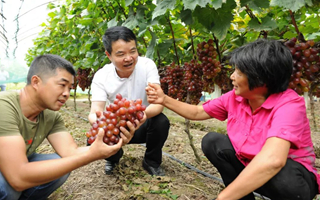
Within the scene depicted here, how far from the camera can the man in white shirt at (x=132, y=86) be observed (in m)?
2.51

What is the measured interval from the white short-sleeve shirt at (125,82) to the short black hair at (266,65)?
112 centimetres

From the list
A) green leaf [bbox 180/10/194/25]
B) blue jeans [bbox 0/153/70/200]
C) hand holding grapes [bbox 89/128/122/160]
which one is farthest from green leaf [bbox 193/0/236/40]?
blue jeans [bbox 0/153/70/200]

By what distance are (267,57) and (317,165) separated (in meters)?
2.23

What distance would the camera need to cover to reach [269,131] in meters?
1.59

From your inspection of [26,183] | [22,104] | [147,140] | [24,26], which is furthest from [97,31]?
[24,26]

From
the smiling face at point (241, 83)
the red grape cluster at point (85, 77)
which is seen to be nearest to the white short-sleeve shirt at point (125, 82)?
the smiling face at point (241, 83)

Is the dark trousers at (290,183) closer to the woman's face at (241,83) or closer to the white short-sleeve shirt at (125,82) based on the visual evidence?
the woman's face at (241,83)

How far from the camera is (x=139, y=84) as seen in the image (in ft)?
9.01

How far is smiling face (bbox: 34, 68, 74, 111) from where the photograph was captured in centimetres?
181

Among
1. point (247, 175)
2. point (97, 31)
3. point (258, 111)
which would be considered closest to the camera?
point (247, 175)

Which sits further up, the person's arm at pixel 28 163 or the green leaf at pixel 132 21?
the green leaf at pixel 132 21

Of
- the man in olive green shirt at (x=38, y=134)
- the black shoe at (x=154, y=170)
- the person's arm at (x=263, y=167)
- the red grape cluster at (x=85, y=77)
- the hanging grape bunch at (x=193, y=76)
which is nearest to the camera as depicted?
the person's arm at (x=263, y=167)

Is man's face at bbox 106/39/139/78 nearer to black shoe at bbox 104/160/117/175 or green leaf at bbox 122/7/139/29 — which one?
green leaf at bbox 122/7/139/29

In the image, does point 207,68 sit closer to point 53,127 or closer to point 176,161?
point 176,161
